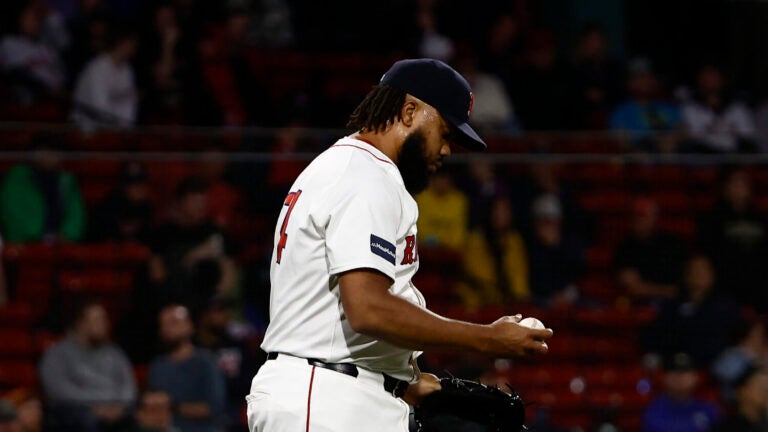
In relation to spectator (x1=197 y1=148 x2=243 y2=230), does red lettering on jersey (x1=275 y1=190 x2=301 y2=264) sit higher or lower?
lower

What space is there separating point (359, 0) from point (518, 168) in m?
4.49

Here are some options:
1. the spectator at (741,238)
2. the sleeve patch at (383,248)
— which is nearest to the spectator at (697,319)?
the spectator at (741,238)

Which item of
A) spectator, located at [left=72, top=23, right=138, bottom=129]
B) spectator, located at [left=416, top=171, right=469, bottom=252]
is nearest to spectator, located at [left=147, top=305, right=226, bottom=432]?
spectator, located at [left=416, top=171, right=469, bottom=252]

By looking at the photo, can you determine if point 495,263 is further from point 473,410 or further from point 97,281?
point 473,410

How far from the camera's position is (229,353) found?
7.82 meters

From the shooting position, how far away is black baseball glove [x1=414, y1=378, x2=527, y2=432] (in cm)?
395

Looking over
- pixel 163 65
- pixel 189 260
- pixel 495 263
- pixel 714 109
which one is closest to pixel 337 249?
pixel 189 260

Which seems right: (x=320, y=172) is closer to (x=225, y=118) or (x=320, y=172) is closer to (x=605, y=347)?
(x=605, y=347)

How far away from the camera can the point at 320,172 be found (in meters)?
3.56

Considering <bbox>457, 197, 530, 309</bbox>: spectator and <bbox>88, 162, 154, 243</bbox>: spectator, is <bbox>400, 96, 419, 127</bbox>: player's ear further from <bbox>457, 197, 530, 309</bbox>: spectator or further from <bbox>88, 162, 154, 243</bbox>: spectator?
<bbox>457, 197, 530, 309</bbox>: spectator

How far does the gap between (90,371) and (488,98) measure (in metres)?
4.89

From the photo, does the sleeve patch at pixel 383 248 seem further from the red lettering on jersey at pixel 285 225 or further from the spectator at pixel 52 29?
the spectator at pixel 52 29

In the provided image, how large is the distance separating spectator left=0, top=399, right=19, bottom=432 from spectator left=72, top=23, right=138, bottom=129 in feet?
→ 9.35

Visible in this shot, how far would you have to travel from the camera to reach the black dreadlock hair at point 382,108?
3.68m
